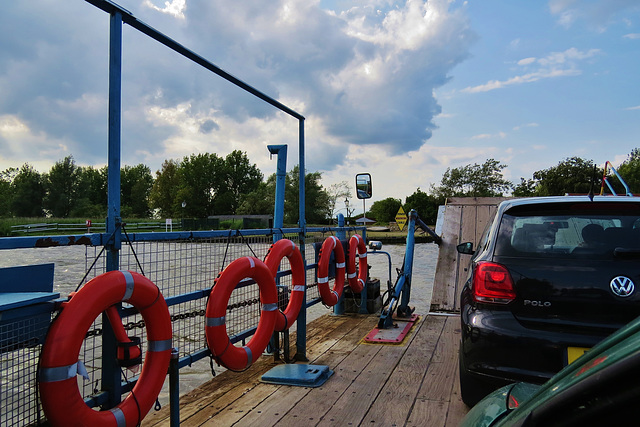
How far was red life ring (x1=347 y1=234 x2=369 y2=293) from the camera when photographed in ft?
19.4

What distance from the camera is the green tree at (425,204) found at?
206 feet

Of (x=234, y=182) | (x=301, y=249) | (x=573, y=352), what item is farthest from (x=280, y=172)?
(x=234, y=182)

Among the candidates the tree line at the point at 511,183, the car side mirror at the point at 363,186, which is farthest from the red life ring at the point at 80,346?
the tree line at the point at 511,183

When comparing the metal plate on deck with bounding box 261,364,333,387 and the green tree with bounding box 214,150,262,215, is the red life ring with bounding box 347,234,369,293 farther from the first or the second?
the green tree with bounding box 214,150,262,215

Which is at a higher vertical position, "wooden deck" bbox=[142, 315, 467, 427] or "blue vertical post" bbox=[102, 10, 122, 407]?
"blue vertical post" bbox=[102, 10, 122, 407]

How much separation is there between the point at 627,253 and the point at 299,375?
246 cm

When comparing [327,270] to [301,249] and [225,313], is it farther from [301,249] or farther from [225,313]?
[225,313]

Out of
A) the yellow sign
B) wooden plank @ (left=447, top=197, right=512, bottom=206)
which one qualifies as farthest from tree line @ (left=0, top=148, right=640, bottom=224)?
wooden plank @ (left=447, top=197, right=512, bottom=206)

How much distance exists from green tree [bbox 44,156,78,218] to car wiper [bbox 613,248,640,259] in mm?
75066

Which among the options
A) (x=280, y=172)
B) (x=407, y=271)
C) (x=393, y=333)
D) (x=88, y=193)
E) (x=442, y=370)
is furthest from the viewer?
(x=88, y=193)

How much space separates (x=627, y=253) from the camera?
98.6 inches

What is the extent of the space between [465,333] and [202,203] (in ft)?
220

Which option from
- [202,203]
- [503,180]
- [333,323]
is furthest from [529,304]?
[202,203]

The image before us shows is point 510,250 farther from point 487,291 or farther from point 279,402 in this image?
point 279,402
